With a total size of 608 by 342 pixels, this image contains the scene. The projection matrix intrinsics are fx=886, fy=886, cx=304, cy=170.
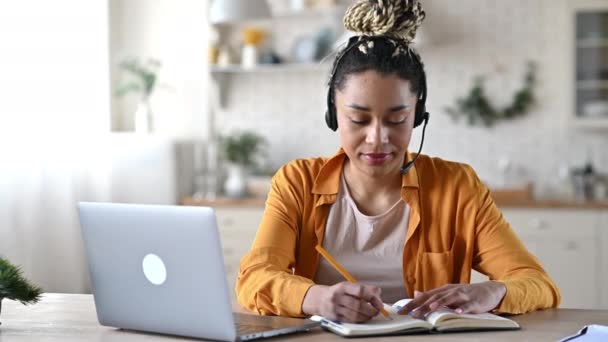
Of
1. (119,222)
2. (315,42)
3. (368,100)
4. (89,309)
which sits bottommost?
(89,309)

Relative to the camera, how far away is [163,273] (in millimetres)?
1506

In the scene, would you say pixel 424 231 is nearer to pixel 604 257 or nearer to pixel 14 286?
pixel 14 286

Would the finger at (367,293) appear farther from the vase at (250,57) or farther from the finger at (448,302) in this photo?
the vase at (250,57)

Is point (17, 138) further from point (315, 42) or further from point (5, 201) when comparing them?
point (315, 42)

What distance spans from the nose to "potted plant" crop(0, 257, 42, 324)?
0.74 metres

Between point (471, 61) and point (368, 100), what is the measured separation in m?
3.13

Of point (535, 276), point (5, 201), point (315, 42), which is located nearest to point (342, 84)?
point (535, 276)

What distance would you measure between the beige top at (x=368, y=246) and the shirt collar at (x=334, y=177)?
0.04 m

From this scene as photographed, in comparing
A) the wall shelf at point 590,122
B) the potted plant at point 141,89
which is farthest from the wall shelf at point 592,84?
the potted plant at point 141,89

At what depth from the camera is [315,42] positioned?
4.94 metres

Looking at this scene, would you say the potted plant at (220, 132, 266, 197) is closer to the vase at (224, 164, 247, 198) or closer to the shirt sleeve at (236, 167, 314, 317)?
the vase at (224, 164, 247, 198)

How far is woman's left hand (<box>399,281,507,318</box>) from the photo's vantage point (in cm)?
163

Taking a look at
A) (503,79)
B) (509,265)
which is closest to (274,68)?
(503,79)

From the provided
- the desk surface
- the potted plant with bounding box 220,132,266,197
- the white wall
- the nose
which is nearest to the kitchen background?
the white wall
